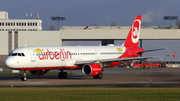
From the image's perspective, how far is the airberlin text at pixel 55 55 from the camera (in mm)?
37881

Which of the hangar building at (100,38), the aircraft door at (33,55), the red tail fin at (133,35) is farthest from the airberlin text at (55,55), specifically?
the hangar building at (100,38)

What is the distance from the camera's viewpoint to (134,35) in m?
49.0

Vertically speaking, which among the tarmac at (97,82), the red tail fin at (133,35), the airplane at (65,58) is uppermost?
the red tail fin at (133,35)

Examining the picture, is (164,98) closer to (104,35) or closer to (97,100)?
(97,100)

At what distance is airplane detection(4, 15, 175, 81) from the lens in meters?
36.5

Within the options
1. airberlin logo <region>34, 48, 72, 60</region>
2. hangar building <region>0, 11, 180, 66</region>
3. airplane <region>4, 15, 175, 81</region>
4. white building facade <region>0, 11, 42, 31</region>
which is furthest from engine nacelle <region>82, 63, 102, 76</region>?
white building facade <region>0, 11, 42, 31</region>

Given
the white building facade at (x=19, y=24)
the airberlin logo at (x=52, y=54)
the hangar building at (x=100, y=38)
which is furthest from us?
the white building facade at (x=19, y=24)

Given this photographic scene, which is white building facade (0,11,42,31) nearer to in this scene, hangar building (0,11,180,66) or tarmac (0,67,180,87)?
hangar building (0,11,180,66)

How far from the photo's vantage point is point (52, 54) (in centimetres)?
3881

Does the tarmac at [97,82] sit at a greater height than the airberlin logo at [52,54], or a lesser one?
lesser

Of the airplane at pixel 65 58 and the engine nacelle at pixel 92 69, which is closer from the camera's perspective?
the airplane at pixel 65 58

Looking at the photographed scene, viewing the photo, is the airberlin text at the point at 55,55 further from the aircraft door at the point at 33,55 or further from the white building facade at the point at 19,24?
the white building facade at the point at 19,24

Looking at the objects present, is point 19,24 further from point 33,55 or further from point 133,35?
point 33,55

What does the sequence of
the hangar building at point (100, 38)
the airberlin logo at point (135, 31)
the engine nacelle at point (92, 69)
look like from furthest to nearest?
the hangar building at point (100, 38), the airberlin logo at point (135, 31), the engine nacelle at point (92, 69)
